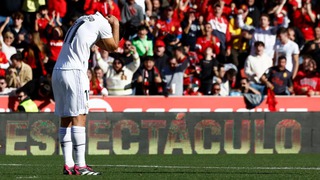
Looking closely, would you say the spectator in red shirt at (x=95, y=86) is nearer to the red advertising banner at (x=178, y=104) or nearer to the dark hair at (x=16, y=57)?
the red advertising banner at (x=178, y=104)

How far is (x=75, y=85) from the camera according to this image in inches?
449

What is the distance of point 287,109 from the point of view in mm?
21109

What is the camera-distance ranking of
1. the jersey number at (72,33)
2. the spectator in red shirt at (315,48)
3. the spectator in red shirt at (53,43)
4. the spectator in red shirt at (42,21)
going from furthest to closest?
the spectator in red shirt at (315,48)
the spectator in red shirt at (42,21)
the spectator in red shirt at (53,43)
the jersey number at (72,33)

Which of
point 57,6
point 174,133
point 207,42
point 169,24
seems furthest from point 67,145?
point 169,24

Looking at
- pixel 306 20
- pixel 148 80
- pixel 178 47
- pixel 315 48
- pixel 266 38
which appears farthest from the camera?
pixel 306 20

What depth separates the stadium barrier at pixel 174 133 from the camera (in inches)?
728

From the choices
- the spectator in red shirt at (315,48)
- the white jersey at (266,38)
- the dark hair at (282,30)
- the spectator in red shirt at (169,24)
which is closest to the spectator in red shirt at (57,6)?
the spectator in red shirt at (169,24)

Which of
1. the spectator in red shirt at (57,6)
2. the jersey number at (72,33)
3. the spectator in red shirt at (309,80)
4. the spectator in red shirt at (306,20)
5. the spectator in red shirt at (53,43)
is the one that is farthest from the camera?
the spectator in red shirt at (306,20)

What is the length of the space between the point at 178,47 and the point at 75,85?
1007 centimetres

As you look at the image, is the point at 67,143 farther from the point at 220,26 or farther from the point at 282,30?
the point at 220,26

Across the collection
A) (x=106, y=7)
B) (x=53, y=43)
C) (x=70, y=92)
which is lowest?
(x=70, y=92)

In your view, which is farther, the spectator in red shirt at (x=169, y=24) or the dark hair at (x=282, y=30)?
the spectator in red shirt at (x=169, y=24)

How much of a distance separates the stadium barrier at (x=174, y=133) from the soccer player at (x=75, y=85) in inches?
280

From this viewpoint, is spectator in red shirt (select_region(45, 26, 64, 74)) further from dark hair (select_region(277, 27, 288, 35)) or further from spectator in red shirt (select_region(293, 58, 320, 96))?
spectator in red shirt (select_region(293, 58, 320, 96))
